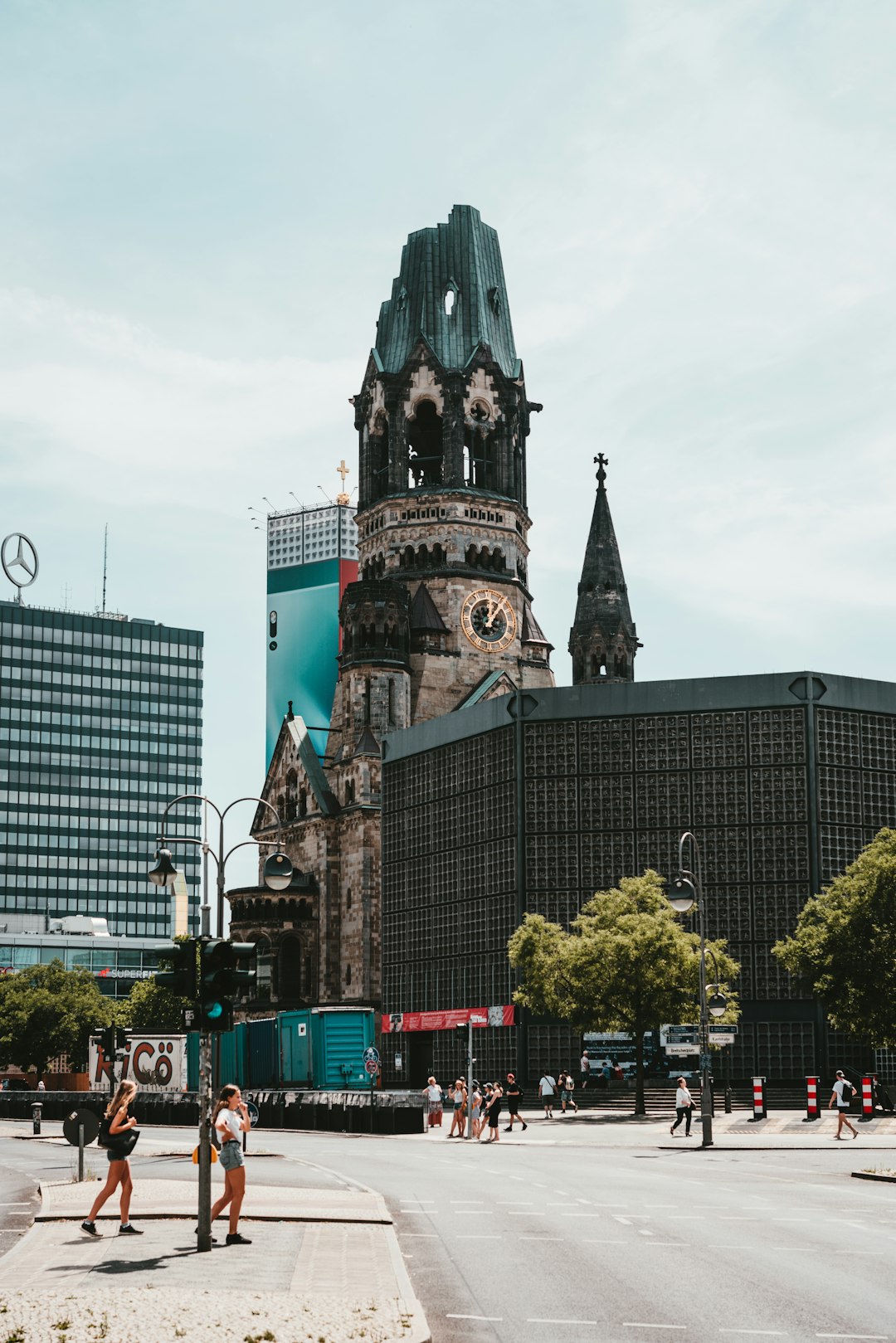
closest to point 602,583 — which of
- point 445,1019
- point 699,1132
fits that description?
point 445,1019

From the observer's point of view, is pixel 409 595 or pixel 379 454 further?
pixel 379 454

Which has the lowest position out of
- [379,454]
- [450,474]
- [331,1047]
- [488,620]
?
[331,1047]

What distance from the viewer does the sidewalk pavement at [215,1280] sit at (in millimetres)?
13891

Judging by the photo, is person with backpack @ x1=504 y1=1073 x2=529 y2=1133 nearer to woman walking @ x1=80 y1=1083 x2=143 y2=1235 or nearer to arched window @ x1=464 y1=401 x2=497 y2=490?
woman walking @ x1=80 y1=1083 x2=143 y2=1235

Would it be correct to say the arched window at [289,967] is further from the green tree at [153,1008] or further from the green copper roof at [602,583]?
the green copper roof at [602,583]

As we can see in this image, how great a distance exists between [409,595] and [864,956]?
5563 cm

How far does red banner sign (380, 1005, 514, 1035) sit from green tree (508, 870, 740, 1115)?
14923 millimetres

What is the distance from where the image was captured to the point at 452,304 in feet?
380

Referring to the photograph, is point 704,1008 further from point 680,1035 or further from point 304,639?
point 304,639

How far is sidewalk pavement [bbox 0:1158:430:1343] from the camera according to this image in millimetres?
13891

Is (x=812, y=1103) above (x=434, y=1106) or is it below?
above

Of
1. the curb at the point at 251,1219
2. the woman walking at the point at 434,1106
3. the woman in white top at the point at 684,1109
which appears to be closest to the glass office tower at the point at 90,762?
the woman walking at the point at 434,1106

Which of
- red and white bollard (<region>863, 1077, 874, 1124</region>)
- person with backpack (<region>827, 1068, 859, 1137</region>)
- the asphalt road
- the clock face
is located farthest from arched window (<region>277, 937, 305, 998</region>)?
the asphalt road

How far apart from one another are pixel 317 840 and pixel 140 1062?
40.5 metres
